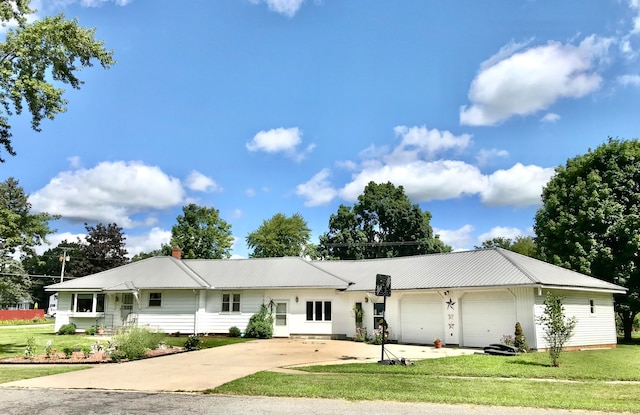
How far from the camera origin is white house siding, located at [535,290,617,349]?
20.3 meters

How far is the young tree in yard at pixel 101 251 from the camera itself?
56000 millimetres

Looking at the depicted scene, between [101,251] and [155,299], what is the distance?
34.5 metres

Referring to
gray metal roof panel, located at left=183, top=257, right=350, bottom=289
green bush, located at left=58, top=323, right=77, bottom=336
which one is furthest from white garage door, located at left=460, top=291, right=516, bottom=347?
green bush, located at left=58, top=323, right=77, bottom=336

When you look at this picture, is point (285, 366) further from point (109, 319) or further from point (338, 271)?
point (109, 319)

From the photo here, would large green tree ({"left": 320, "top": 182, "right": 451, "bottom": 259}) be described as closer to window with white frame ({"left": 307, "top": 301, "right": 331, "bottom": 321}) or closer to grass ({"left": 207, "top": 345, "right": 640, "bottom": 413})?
window with white frame ({"left": 307, "top": 301, "right": 331, "bottom": 321})

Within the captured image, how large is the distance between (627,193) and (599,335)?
10052 millimetres

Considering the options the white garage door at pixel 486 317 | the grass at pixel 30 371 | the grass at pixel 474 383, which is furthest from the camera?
the white garage door at pixel 486 317

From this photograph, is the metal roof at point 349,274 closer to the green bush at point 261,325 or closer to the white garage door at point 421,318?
the white garage door at point 421,318

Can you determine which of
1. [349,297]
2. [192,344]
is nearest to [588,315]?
[349,297]

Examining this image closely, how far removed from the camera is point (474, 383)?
35.8 ft

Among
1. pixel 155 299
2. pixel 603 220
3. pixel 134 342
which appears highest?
pixel 603 220

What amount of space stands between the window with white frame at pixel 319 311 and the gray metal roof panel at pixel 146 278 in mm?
6265

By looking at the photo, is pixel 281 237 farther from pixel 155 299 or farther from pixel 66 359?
pixel 66 359

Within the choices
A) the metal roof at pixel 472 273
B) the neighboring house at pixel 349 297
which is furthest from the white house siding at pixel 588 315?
the metal roof at pixel 472 273
